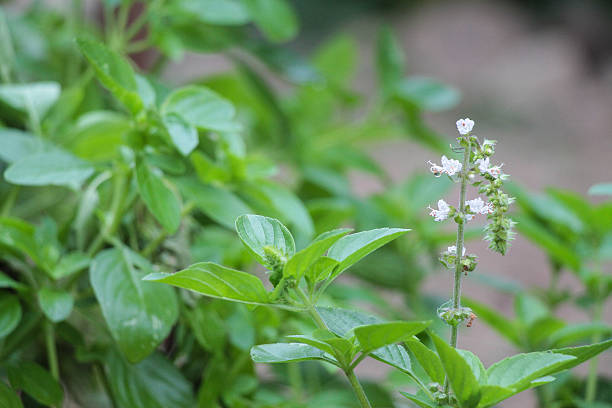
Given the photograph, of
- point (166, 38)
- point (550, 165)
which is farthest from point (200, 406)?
point (550, 165)

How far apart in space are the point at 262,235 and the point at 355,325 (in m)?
0.06

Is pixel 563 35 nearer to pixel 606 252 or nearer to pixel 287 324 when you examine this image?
pixel 606 252

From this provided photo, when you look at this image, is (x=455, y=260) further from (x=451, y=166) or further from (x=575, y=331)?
(x=575, y=331)

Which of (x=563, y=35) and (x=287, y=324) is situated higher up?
(x=563, y=35)

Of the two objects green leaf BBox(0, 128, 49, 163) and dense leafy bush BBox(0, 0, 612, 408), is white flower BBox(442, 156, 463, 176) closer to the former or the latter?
dense leafy bush BBox(0, 0, 612, 408)

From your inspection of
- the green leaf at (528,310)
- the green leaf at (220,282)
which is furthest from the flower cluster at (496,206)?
the green leaf at (528,310)

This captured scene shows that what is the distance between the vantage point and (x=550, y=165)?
7.49 feet

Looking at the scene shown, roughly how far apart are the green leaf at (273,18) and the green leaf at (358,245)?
1.35ft

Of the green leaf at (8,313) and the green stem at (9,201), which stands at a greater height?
the green stem at (9,201)

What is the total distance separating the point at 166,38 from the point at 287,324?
0.31 meters

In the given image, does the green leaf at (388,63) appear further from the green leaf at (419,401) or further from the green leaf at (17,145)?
the green leaf at (419,401)

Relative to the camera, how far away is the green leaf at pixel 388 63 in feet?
2.49

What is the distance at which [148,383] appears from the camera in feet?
1.42

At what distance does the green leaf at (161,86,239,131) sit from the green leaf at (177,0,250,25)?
0.19 m
